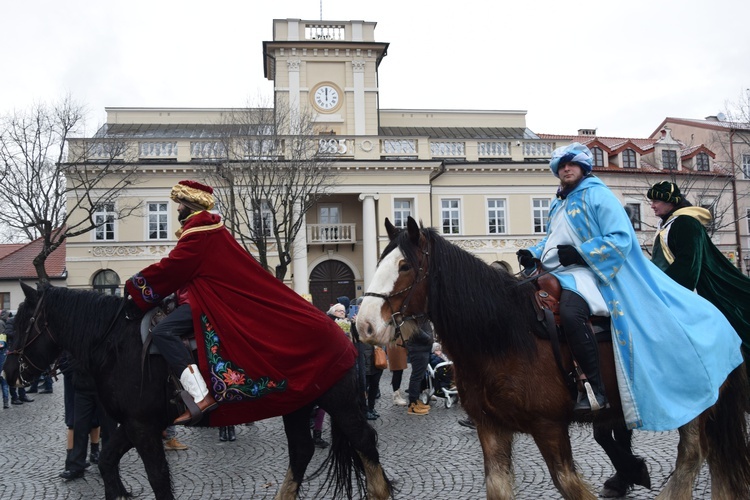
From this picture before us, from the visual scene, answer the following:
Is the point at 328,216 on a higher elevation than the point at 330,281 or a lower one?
higher

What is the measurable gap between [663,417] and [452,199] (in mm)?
31610

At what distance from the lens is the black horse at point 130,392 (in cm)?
474

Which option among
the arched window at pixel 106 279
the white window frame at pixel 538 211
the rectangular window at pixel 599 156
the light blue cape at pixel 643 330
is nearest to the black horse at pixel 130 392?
the light blue cape at pixel 643 330

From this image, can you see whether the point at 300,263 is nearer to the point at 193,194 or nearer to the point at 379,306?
the point at 193,194

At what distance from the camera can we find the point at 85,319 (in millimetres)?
5148

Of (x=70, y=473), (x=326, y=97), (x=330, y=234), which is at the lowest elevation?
(x=70, y=473)

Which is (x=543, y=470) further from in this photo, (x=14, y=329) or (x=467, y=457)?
(x=14, y=329)

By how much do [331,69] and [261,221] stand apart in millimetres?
13553

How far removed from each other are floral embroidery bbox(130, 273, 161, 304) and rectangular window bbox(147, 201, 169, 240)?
29.6 meters

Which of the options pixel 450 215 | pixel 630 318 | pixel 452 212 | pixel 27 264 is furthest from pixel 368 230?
pixel 630 318

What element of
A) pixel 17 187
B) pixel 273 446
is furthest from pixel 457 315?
pixel 17 187

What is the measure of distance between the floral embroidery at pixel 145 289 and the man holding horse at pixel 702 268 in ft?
13.8

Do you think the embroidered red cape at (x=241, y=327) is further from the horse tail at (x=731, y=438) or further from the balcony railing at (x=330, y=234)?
the balcony railing at (x=330, y=234)

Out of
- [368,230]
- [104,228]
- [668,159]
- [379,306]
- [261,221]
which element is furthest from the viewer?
[668,159]
